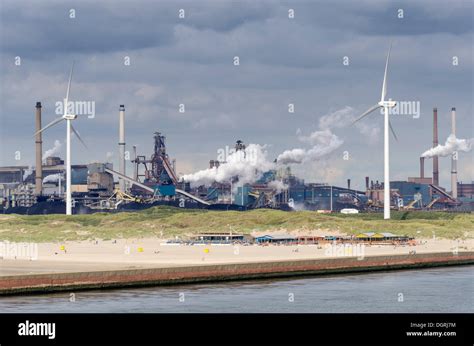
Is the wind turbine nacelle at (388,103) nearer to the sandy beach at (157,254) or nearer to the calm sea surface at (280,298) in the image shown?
the sandy beach at (157,254)

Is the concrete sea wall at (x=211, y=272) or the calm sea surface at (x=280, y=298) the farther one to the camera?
the concrete sea wall at (x=211, y=272)

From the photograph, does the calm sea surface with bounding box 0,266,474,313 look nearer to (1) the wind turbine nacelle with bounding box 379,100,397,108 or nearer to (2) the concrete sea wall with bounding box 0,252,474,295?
(2) the concrete sea wall with bounding box 0,252,474,295

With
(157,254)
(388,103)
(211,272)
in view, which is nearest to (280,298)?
(211,272)

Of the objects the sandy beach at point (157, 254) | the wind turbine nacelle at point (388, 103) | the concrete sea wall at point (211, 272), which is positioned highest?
the wind turbine nacelle at point (388, 103)

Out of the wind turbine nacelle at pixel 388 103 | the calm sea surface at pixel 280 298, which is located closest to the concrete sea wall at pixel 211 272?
the calm sea surface at pixel 280 298

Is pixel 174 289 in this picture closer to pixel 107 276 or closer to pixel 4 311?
pixel 107 276

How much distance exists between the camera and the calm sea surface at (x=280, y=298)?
7225 centimetres

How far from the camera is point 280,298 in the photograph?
79.4 metres

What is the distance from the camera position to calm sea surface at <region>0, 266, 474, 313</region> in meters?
72.2

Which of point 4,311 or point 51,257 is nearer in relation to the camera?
point 4,311
